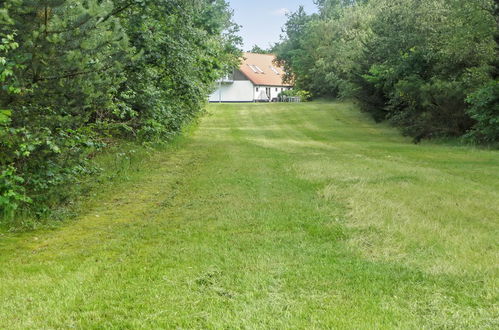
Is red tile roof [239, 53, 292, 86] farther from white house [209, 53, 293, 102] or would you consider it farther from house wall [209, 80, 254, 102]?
house wall [209, 80, 254, 102]

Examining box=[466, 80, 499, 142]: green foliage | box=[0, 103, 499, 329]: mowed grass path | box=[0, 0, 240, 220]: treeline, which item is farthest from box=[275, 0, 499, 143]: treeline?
box=[0, 0, 240, 220]: treeline

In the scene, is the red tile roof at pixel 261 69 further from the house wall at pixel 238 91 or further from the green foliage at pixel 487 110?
the green foliage at pixel 487 110

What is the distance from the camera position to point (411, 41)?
776 inches

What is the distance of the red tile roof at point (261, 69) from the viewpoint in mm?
55969

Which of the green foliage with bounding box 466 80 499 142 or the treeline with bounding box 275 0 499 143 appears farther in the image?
the treeline with bounding box 275 0 499 143

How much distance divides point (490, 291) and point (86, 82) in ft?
15.0

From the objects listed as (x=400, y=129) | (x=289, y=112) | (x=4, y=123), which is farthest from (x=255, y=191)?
(x=289, y=112)

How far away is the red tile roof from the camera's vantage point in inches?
2203

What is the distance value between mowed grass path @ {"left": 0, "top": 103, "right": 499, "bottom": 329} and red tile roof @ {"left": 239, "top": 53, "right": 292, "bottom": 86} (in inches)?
1903

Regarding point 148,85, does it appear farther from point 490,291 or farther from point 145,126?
point 490,291

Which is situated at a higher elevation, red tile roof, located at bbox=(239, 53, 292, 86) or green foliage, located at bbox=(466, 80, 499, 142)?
red tile roof, located at bbox=(239, 53, 292, 86)

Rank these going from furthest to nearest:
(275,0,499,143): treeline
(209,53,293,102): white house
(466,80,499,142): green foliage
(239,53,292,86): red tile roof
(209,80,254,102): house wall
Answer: (239,53,292,86): red tile roof, (209,80,254,102): house wall, (209,53,293,102): white house, (275,0,499,143): treeline, (466,80,499,142): green foliage

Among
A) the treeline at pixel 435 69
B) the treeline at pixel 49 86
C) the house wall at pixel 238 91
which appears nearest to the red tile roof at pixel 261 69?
the house wall at pixel 238 91

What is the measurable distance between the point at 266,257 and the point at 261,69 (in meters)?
57.0
